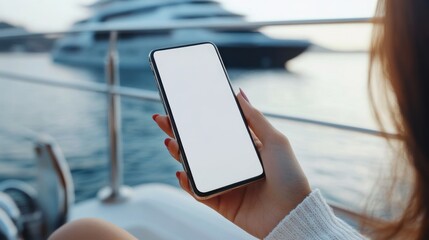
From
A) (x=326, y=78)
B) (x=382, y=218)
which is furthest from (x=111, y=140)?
(x=326, y=78)

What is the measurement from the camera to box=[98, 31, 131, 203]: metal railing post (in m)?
1.12

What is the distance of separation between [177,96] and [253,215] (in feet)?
0.54

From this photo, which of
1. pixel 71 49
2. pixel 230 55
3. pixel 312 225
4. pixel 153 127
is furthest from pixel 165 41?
pixel 312 225

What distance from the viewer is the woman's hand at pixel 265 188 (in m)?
0.45

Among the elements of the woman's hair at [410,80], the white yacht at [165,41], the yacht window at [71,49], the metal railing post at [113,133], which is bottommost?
the yacht window at [71,49]

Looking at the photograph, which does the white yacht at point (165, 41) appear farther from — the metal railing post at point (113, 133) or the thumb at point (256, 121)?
the thumb at point (256, 121)

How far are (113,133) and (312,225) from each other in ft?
2.84

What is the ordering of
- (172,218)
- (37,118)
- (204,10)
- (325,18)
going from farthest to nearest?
(37,118), (204,10), (172,218), (325,18)

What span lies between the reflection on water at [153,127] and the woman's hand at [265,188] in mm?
103

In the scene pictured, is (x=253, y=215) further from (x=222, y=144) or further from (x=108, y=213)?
(x=108, y=213)

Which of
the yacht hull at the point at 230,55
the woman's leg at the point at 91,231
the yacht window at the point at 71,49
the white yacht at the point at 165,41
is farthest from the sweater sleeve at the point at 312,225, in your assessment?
the yacht window at the point at 71,49

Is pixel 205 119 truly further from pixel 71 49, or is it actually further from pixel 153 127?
pixel 71 49

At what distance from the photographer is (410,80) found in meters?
0.29

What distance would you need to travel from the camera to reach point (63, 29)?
124 centimetres
